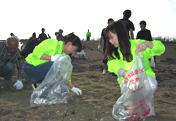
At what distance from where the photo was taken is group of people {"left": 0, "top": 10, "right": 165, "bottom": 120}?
1.68 meters

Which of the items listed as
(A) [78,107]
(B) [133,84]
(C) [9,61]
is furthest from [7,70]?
(B) [133,84]

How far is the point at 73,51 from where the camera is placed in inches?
87.9

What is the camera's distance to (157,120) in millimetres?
1730

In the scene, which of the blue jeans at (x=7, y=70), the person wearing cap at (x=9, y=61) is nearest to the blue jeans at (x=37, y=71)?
the person wearing cap at (x=9, y=61)

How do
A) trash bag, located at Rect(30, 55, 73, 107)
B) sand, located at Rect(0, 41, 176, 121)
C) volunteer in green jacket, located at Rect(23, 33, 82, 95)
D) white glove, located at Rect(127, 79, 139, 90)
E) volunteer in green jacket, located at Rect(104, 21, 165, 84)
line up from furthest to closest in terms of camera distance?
volunteer in green jacket, located at Rect(23, 33, 82, 95), trash bag, located at Rect(30, 55, 73, 107), sand, located at Rect(0, 41, 176, 121), volunteer in green jacket, located at Rect(104, 21, 165, 84), white glove, located at Rect(127, 79, 139, 90)

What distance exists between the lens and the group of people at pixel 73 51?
168 cm

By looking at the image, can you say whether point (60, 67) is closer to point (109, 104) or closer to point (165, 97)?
point (109, 104)

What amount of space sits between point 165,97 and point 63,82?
1535 mm

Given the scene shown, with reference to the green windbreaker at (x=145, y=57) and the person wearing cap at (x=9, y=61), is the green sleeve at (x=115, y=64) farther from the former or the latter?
the person wearing cap at (x=9, y=61)

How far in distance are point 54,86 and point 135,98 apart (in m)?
1.00

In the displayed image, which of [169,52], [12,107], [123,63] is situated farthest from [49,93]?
[169,52]

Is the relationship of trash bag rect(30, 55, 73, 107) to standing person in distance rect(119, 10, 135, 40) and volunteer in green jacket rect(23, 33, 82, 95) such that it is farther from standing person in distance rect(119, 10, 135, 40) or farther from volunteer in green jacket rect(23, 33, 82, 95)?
standing person in distance rect(119, 10, 135, 40)

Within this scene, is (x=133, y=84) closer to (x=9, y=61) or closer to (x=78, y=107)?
(x=78, y=107)

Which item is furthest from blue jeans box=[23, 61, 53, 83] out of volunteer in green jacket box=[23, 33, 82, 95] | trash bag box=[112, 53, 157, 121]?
trash bag box=[112, 53, 157, 121]
